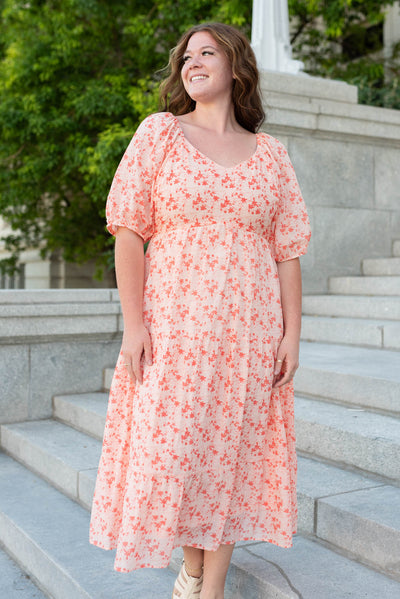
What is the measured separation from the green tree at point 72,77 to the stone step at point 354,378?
699 centimetres

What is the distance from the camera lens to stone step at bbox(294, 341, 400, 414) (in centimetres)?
358

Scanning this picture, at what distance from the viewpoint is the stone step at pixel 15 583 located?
123 inches

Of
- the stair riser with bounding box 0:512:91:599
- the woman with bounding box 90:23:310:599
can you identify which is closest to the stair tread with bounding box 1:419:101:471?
the stair riser with bounding box 0:512:91:599

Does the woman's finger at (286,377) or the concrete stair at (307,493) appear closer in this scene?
the woman's finger at (286,377)

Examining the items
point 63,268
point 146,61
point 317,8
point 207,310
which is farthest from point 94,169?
point 207,310

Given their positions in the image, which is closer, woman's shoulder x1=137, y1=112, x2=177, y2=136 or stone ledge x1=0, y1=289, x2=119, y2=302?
woman's shoulder x1=137, y1=112, x2=177, y2=136

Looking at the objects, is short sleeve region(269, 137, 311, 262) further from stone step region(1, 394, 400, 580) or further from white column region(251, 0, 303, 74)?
white column region(251, 0, 303, 74)

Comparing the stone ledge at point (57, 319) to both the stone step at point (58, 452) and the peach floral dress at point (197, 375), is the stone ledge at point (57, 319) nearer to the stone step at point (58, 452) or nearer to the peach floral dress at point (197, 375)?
the stone step at point (58, 452)

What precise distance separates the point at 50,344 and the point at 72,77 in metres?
8.35

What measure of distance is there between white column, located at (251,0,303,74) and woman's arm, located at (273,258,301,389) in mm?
5071

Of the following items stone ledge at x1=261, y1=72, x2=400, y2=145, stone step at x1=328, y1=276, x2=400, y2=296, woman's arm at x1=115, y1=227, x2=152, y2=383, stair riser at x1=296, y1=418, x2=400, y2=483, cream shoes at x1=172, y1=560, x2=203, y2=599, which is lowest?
cream shoes at x1=172, y1=560, x2=203, y2=599

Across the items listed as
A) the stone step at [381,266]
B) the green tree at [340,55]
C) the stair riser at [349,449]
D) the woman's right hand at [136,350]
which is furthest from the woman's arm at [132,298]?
the green tree at [340,55]

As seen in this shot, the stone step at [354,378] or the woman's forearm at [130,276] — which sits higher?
the woman's forearm at [130,276]

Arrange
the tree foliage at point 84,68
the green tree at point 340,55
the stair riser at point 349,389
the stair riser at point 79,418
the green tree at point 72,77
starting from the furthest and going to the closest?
1. the green tree at point 72,77
2. the tree foliage at point 84,68
3. the green tree at point 340,55
4. the stair riser at point 79,418
5. the stair riser at point 349,389
